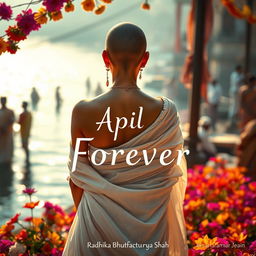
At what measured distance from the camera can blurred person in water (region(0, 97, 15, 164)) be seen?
9.55 m

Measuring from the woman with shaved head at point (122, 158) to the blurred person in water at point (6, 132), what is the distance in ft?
22.3

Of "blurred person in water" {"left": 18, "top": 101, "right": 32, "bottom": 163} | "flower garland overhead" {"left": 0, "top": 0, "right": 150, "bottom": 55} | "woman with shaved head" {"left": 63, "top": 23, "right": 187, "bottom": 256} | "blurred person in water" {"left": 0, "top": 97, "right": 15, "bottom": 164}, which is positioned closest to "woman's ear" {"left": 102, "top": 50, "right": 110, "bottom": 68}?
"woman with shaved head" {"left": 63, "top": 23, "right": 187, "bottom": 256}

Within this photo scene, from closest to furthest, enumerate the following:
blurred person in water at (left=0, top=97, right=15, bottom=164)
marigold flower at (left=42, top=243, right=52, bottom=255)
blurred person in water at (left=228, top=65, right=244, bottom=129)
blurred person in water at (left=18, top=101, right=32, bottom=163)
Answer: marigold flower at (left=42, top=243, right=52, bottom=255) → blurred person in water at (left=0, top=97, right=15, bottom=164) → blurred person in water at (left=18, top=101, right=32, bottom=163) → blurred person in water at (left=228, top=65, right=244, bottom=129)

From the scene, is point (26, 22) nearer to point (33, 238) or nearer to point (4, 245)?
point (4, 245)

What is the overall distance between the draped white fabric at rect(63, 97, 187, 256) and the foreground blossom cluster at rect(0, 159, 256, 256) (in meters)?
0.68

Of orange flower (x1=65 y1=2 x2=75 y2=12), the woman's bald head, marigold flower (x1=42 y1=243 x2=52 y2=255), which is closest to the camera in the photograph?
the woman's bald head

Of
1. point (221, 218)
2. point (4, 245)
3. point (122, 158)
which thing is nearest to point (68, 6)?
point (122, 158)

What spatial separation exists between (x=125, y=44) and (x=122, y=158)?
511mm

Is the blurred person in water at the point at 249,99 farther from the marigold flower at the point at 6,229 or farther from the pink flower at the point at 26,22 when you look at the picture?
A: the pink flower at the point at 26,22

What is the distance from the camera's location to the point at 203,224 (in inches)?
171

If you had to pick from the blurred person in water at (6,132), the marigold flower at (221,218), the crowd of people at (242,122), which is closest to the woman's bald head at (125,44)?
the marigold flower at (221,218)

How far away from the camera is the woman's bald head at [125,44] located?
282 centimetres

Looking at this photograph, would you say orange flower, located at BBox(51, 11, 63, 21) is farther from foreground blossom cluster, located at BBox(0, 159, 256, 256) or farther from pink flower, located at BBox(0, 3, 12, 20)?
foreground blossom cluster, located at BBox(0, 159, 256, 256)

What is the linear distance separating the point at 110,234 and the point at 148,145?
1.45 feet
